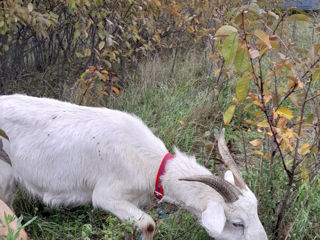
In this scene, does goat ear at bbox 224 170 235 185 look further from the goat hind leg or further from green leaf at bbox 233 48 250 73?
the goat hind leg

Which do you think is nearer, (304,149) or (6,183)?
(304,149)

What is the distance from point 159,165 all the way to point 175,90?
2.70 meters

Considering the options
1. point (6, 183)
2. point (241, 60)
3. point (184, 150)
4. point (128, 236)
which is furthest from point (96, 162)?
point (241, 60)

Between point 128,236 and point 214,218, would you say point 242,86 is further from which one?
point 128,236

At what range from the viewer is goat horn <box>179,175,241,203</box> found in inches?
101

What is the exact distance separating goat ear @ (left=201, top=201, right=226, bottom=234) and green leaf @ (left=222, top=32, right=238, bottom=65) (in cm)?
117

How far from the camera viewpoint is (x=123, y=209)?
308 cm

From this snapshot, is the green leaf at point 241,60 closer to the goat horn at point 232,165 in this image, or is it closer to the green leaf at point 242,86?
the green leaf at point 242,86

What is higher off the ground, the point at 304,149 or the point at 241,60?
the point at 241,60

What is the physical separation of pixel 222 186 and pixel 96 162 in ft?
3.70

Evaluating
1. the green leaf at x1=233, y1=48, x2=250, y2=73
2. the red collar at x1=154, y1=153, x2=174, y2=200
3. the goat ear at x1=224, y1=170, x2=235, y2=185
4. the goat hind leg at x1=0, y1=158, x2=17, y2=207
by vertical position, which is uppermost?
the green leaf at x1=233, y1=48, x2=250, y2=73

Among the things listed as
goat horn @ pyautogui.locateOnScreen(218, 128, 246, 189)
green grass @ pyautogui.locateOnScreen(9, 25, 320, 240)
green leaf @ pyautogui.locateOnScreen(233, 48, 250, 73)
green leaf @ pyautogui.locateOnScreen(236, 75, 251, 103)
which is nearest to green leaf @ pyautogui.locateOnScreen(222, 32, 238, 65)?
green leaf @ pyautogui.locateOnScreen(233, 48, 250, 73)

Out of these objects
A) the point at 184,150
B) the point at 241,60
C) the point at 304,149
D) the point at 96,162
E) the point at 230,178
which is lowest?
the point at 184,150

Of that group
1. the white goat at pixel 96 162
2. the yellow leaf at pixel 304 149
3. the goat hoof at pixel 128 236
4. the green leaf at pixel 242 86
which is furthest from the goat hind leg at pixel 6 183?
the yellow leaf at pixel 304 149
